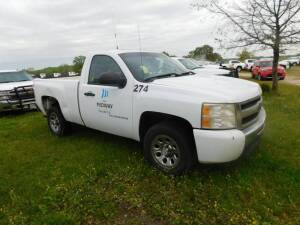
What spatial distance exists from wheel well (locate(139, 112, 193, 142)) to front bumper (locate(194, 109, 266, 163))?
303 millimetres

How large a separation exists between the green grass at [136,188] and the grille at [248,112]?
2.48ft

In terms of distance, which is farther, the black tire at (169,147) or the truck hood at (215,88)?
the black tire at (169,147)

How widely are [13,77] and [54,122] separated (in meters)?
5.49

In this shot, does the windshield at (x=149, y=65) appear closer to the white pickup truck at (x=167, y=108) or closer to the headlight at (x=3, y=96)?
the white pickup truck at (x=167, y=108)

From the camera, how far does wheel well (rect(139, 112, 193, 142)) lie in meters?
3.84

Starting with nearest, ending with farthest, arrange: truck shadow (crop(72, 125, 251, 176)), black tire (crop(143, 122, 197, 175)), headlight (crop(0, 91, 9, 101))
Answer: black tire (crop(143, 122, 197, 175)) < truck shadow (crop(72, 125, 251, 176)) < headlight (crop(0, 91, 9, 101))

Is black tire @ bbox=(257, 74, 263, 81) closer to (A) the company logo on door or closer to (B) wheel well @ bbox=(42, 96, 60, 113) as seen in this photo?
(B) wheel well @ bbox=(42, 96, 60, 113)

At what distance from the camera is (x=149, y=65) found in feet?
15.3

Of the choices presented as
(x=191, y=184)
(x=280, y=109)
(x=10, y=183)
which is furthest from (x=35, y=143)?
(x=280, y=109)

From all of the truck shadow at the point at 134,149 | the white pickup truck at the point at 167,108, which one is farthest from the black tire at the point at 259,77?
the white pickup truck at the point at 167,108

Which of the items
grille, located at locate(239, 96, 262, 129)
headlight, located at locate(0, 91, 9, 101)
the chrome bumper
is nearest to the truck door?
grille, located at locate(239, 96, 262, 129)

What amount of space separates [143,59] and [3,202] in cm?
290

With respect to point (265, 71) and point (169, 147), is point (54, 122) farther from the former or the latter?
point (265, 71)

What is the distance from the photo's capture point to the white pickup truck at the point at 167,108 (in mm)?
3463
